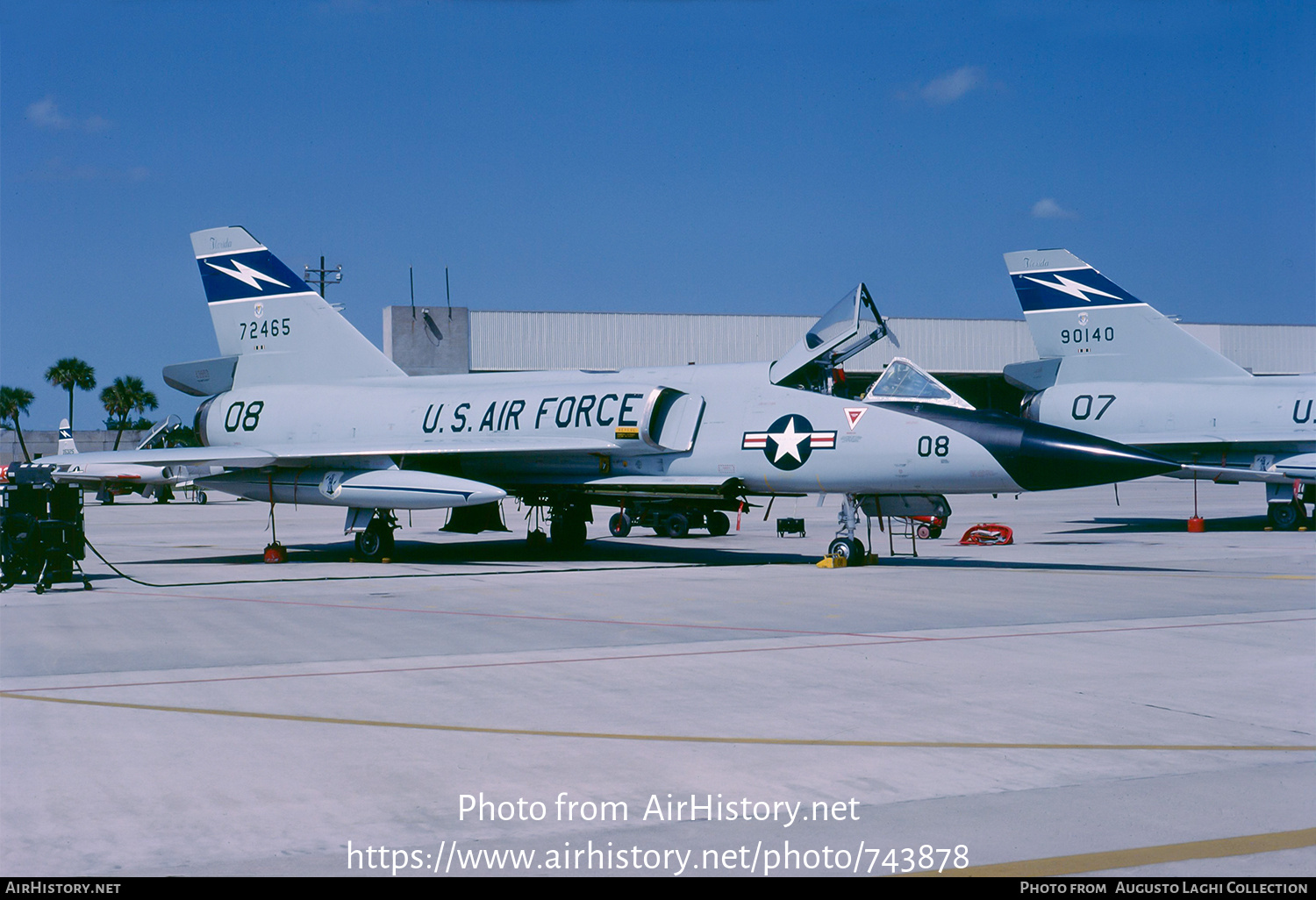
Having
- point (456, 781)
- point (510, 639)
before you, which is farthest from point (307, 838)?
point (510, 639)

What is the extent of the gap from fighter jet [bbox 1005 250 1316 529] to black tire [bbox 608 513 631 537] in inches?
406

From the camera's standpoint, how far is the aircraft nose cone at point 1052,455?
13.9 metres

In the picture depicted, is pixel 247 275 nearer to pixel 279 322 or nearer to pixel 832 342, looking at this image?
pixel 279 322

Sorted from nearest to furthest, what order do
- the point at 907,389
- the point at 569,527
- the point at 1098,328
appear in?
the point at 907,389 < the point at 569,527 < the point at 1098,328

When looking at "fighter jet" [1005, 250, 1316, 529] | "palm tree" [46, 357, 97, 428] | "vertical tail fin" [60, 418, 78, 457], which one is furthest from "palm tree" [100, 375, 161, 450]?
"fighter jet" [1005, 250, 1316, 529]

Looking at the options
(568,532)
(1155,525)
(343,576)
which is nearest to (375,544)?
(343,576)

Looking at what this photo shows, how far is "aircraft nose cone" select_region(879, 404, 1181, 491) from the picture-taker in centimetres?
1395

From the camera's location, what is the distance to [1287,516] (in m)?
25.2

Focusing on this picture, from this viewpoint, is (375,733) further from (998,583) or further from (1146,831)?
(998,583)

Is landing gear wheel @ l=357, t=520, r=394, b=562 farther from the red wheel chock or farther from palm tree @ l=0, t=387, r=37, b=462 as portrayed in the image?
palm tree @ l=0, t=387, r=37, b=462

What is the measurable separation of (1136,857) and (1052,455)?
34.5ft

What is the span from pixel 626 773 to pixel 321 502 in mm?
14304

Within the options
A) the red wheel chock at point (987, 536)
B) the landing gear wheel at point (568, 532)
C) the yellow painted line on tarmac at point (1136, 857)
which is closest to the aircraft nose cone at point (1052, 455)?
the landing gear wheel at point (568, 532)

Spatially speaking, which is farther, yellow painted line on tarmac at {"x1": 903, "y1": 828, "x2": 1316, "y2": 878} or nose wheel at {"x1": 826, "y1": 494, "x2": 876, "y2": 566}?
nose wheel at {"x1": 826, "y1": 494, "x2": 876, "y2": 566}
